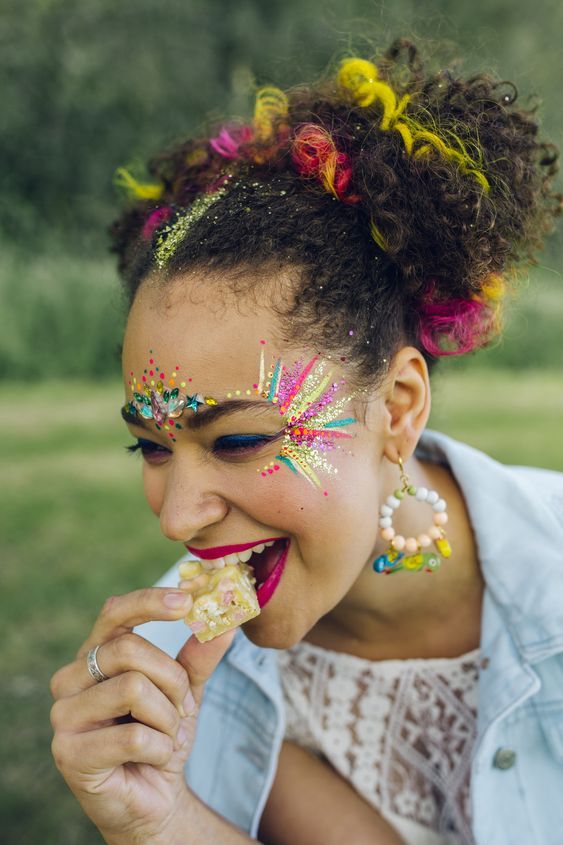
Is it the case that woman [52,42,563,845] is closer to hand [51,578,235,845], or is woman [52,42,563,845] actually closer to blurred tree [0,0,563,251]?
hand [51,578,235,845]

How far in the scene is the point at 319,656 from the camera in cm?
281

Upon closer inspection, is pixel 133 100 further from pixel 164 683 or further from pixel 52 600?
pixel 164 683

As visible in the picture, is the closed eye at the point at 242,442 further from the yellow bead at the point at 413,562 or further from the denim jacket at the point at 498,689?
the denim jacket at the point at 498,689

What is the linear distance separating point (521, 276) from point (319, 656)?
4.41 feet

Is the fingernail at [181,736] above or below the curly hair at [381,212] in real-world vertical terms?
below

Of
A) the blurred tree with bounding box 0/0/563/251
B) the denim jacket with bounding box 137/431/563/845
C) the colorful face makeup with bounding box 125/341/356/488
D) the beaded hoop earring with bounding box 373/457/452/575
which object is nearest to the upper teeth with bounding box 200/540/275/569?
the colorful face makeup with bounding box 125/341/356/488

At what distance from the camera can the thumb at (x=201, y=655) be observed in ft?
7.20

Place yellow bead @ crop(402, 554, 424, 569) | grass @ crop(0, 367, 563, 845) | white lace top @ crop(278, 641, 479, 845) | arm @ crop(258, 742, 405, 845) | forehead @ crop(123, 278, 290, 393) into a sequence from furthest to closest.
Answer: grass @ crop(0, 367, 563, 845), white lace top @ crop(278, 641, 479, 845), arm @ crop(258, 742, 405, 845), yellow bead @ crop(402, 554, 424, 569), forehead @ crop(123, 278, 290, 393)

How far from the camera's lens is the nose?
207 cm

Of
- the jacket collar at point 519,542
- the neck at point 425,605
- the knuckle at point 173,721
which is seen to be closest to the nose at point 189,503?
the knuckle at point 173,721

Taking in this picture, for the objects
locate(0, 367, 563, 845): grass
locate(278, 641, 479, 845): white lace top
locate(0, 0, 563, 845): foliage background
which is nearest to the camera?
locate(278, 641, 479, 845): white lace top

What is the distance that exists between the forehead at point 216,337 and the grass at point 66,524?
A: 86 cm

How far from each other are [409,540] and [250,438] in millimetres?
573

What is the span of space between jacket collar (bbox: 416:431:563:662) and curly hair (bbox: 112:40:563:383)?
0.45 metres
